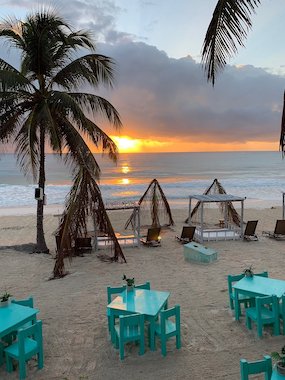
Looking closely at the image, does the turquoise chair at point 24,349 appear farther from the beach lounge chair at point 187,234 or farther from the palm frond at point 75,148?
the beach lounge chair at point 187,234

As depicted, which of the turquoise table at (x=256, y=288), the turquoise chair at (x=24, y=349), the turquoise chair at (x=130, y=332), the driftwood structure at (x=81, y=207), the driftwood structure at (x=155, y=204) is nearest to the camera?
the turquoise chair at (x=24, y=349)

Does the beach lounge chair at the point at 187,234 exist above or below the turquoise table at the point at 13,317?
below

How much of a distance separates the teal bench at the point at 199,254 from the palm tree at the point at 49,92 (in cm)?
421

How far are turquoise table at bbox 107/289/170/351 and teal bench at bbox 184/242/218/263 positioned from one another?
16.3 feet

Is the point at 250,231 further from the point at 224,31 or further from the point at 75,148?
the point at 224,31

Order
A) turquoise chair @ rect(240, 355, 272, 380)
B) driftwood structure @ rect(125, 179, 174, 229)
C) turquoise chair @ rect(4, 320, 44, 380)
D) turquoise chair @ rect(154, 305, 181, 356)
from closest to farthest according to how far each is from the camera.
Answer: turquoise chair @ rect(240, 355, 272, 380)
turquoise chair @ rect(4, 320, 44, 380)
turquoise chair @ rect(154, 305, 181, 356)
driftwood structure @ rect(125, 179, 174, 229)

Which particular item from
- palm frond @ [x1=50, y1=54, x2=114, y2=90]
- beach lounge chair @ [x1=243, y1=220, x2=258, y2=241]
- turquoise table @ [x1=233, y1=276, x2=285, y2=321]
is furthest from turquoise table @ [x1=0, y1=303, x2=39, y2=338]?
beach lounge chair @ [x1=243, y1=220, x2=258, y2=241]

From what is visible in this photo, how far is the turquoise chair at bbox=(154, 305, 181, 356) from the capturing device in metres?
5.70

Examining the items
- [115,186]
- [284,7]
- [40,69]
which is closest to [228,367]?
[284,7]

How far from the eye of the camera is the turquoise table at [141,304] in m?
5.86

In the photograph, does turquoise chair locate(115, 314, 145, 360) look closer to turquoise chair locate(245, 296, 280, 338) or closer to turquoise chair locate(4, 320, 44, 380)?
turquoise chair locate(4, 320, 44, 380)

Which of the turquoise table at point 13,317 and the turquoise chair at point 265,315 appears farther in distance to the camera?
the turquoise chair at point 265,315

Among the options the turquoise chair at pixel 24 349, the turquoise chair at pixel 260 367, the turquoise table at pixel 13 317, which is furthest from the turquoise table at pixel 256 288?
the turquoise table at pixel 13 317

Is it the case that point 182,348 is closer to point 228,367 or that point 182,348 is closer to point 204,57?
point 228,367
